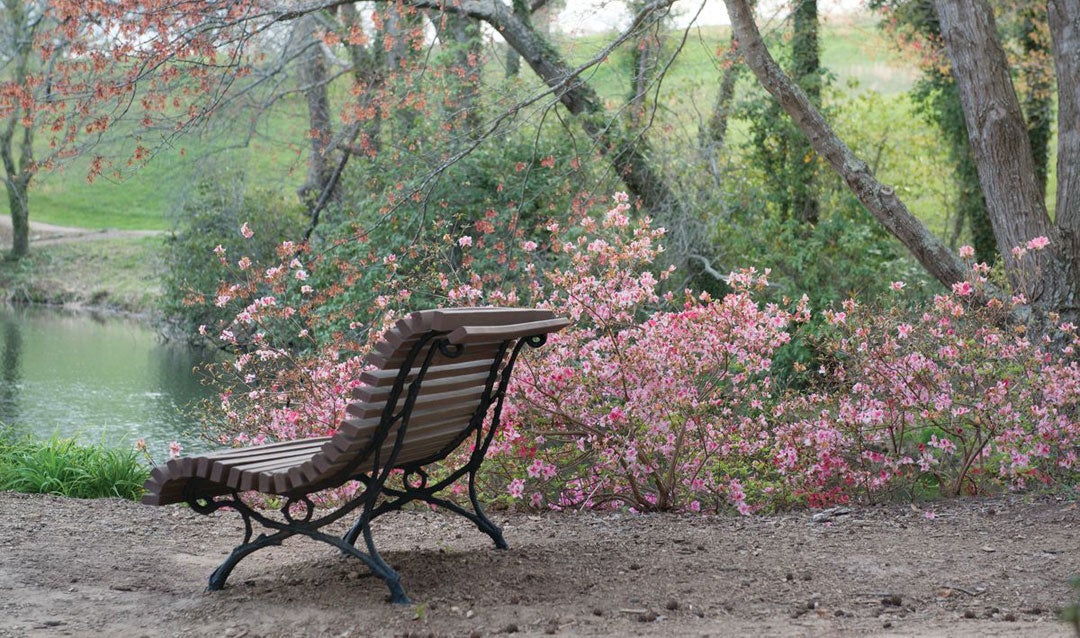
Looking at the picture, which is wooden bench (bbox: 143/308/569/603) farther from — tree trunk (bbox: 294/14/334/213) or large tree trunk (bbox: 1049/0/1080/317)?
tree trunk (bbox: 294/14/334/213)

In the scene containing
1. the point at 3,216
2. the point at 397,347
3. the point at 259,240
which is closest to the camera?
the point at 397,347

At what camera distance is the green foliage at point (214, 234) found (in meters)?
15.9

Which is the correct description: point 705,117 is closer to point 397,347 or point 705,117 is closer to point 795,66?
point 795,66

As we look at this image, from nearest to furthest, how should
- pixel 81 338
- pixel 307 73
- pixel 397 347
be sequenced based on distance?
pixel 397 347, pixel 307 73, pixel 81 338

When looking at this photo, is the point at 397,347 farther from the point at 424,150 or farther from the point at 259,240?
the point at 259,240

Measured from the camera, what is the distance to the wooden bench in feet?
10.8

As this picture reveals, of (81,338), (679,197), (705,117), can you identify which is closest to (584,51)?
(705,117)

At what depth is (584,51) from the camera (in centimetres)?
1497

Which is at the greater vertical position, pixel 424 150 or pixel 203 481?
pixel 424 150

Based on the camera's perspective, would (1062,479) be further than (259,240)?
No

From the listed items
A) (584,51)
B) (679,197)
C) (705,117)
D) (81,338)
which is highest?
(584,51)

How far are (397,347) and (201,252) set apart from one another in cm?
1414

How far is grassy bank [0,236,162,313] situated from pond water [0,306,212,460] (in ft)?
11.8

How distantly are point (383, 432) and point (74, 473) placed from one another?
359 cm
